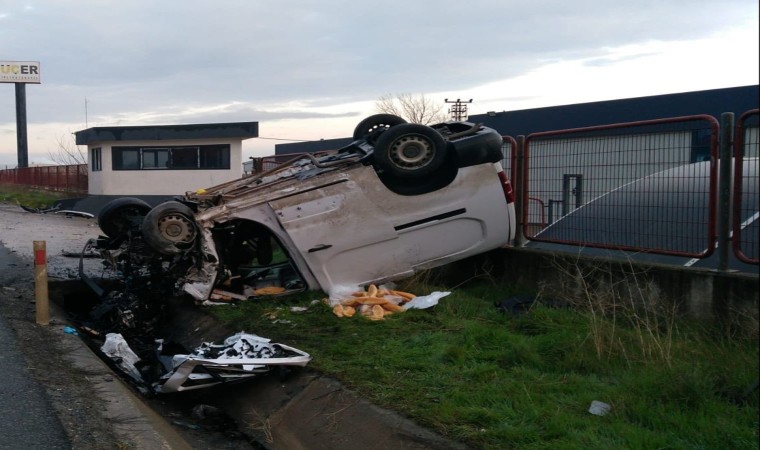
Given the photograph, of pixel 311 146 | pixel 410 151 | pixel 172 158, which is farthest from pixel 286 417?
pixel 311 146

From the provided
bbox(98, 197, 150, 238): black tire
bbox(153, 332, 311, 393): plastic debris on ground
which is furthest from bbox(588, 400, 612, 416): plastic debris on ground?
bbox(98, 197, 150, 238): black tire

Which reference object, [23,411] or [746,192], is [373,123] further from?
[23,411]

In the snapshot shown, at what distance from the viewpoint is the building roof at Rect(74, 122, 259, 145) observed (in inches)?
1107

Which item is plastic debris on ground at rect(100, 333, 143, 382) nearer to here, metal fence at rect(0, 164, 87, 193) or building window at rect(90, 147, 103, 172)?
building window at rect(90, 147, 103, 172)

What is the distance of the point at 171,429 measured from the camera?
5684mm

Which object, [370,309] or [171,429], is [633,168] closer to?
[370,309]

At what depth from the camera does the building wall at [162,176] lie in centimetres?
2877

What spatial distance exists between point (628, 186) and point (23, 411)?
552 cm

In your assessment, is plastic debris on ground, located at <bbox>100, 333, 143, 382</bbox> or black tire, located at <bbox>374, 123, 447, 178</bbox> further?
black tire, located at <bbox>374, 123, 447, 178</bbox>

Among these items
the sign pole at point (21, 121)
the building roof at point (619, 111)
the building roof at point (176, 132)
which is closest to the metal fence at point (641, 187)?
the building roof at point (619, 111)

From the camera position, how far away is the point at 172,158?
1147 inches

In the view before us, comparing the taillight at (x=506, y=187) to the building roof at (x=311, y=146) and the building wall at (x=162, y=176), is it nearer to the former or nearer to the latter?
the building wall at (x=162, y=176)

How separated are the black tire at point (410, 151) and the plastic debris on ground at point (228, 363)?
2343mm

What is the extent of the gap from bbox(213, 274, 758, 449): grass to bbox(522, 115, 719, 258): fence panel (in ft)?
3.05
